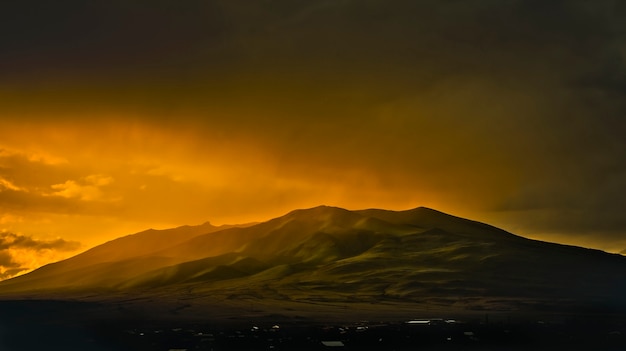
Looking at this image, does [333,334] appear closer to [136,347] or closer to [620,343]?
[136,347]

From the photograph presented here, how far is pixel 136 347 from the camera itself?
527 ft

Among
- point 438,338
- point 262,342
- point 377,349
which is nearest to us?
point 377,349

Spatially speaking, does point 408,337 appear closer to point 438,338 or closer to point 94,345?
point 438,338

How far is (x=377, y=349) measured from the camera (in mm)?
154875

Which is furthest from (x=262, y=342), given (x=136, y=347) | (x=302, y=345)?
(x=136, y=347)

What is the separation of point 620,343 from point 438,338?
134 ft

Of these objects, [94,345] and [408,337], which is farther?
[408,337]

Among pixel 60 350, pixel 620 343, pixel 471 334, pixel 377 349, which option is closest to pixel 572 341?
pixel 620 343

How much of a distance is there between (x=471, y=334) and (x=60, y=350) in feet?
329

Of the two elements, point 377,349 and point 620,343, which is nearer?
point 377,349

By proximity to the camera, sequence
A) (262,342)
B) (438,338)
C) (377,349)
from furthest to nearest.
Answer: (438,338) → (262,342) → (377,349)

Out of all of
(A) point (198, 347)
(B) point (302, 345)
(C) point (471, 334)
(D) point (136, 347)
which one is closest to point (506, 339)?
(C) point (471, 334)

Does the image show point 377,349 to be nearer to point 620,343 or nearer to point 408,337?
point 408,337

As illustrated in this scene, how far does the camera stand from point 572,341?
583 feet
